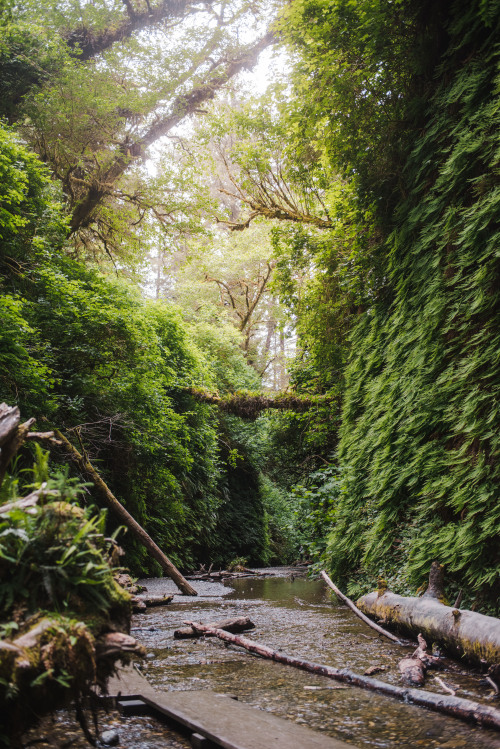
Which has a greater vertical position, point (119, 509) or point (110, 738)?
point (119, 509)

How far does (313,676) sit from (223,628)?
1821 millimetres

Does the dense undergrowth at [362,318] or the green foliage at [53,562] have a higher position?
the dense undergrowth at [362,318]

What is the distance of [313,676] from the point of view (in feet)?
12.6

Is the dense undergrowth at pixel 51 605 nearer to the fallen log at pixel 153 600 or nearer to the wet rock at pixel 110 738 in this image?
the wet rock at pixel 110 738

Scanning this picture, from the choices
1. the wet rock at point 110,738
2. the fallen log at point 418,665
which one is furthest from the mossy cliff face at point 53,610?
the fallen log at point 418,665

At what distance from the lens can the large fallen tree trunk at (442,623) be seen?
3.71 m

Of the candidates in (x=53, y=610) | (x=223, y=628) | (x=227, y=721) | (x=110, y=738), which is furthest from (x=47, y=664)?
(x=223, y=628)

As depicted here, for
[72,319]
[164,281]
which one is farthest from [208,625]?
[164,281]

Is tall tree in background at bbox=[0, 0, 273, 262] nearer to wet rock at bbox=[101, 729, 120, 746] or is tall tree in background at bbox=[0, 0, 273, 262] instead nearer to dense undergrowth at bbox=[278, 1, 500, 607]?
dense undergrowth at bbox=[278, 1, 500, 607]

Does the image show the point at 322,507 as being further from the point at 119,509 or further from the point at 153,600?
the point at 119,509

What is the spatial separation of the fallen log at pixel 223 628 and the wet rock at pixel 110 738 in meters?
2.97

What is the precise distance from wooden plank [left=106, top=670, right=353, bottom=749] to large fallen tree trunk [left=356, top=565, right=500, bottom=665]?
185cm

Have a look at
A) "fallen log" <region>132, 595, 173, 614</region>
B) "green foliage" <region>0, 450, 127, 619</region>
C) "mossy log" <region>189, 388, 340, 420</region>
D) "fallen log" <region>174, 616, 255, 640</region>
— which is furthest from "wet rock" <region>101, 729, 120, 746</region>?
"mossy log" <region>189, 388, 340, 420</region>

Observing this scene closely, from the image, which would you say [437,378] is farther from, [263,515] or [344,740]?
[263,515]
